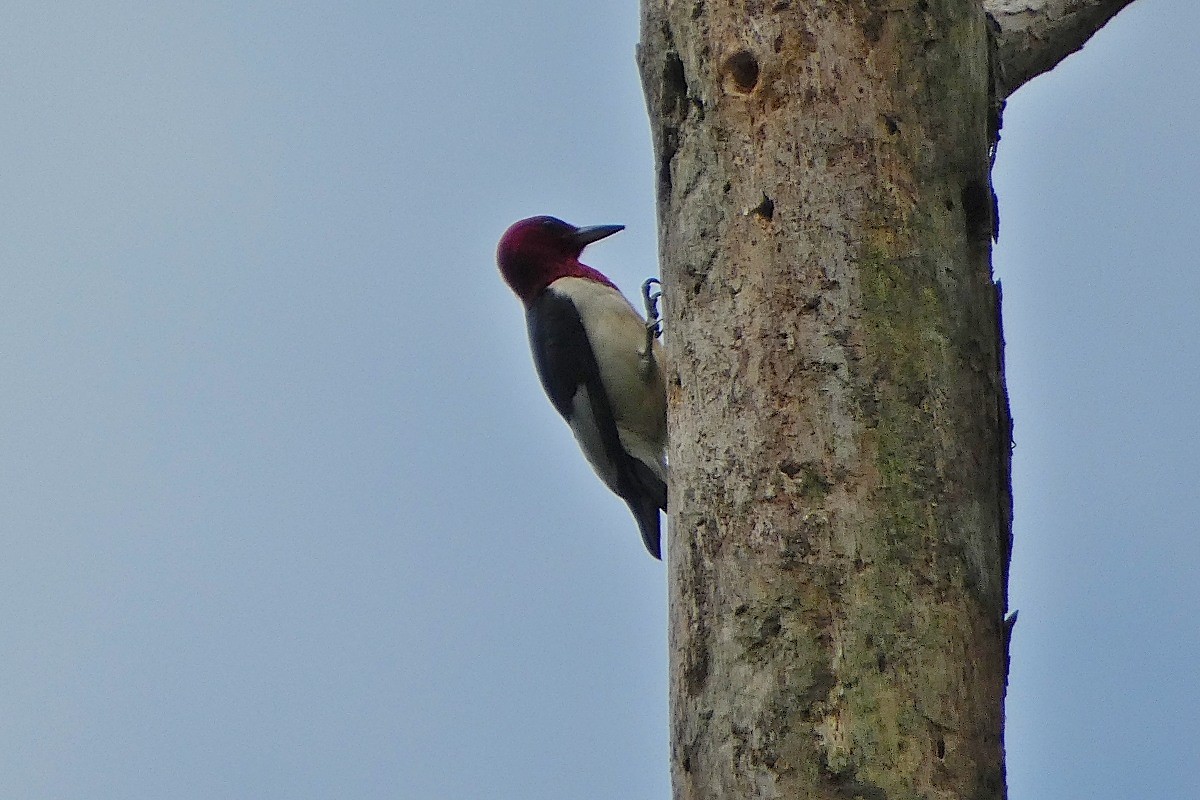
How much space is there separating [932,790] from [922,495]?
1.72ft

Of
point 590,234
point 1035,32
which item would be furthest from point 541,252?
point 1035,32

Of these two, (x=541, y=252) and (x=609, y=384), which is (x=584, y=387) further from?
(x=541, y=252)

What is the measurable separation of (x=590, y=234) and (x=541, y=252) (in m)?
0.21

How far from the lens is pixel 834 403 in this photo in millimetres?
2791

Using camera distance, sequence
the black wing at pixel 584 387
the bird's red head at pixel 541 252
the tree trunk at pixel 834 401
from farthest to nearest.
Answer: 1. the bird's red head at pixel 541 252
2. the black wing at pixel 584 387
3. the tree trunk at pixel 834 401

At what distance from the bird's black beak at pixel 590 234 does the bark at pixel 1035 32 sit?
2196mm

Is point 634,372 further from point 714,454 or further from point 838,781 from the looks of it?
point 838,781

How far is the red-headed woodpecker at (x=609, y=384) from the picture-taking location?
204 inches

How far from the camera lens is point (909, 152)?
9.86ft

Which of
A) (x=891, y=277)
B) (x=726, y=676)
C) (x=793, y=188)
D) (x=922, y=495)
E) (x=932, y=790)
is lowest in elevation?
(x=932, y=790)

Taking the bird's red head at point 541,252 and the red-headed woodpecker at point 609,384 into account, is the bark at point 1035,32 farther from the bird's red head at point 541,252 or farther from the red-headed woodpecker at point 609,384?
the bird's red head at point 541,252

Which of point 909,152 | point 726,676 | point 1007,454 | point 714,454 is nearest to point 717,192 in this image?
point 909,152

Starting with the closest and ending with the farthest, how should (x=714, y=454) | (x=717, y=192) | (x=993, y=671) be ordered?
(x=993, y=671)
(x=714, y=454)
(x=717, y=192)

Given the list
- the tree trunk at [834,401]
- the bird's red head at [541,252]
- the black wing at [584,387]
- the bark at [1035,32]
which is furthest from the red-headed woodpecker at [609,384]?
the tree trunk at [834,401]
